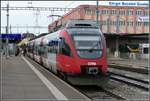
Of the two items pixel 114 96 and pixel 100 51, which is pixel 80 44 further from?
pixel 114 96

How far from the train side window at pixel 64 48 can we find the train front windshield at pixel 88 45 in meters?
0.47

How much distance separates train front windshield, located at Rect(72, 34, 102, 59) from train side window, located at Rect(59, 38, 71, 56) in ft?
1.55

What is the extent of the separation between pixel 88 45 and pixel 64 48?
145 cm

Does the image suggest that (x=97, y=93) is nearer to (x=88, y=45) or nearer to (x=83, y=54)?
(x=83, y=54)

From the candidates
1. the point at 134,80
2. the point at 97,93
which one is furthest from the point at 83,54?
the point at 134,80

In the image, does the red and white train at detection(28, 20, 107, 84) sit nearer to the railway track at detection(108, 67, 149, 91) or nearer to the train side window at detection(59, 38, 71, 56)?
the train side window at detection(59, 38, 71, 56)

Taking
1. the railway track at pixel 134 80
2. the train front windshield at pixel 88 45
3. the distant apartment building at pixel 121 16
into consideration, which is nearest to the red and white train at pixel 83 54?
the train front windshield at pixel 88 45

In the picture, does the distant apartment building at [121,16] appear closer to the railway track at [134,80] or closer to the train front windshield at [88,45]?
the railway track at [134,80]

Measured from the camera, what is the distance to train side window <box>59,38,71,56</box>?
2030 centimetres

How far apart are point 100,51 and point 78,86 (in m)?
2.22

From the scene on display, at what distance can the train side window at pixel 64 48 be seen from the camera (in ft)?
66.6

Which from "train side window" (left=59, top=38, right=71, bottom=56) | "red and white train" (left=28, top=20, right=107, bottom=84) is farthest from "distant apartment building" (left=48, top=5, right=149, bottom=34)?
"red and white train" (left=28, top=20, right=107, bottom=84)

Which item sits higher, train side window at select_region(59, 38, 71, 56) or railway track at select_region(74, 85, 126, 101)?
train side window at select_region(59, 38, 71, 56)

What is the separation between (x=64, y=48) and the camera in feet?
68.7
